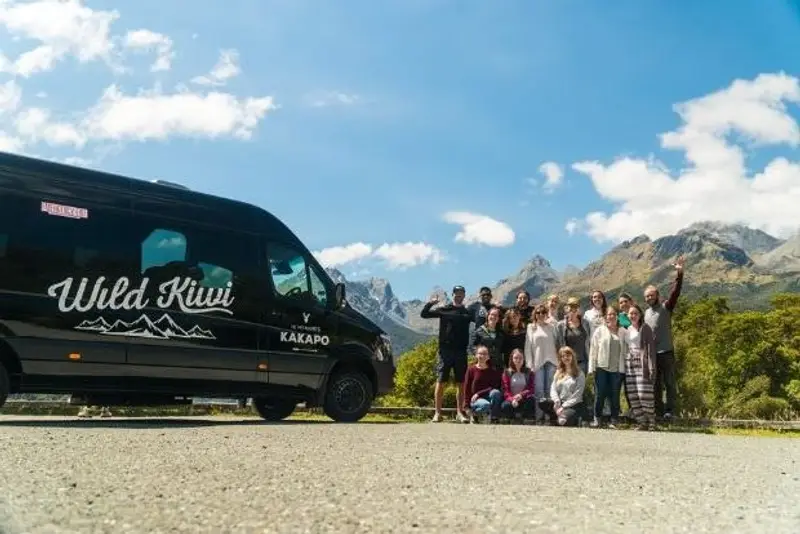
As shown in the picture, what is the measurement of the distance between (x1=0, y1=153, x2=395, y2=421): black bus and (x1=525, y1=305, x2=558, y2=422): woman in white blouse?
2606 millimetres

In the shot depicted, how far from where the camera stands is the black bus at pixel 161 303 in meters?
9.14

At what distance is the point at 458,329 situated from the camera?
13.2 meters

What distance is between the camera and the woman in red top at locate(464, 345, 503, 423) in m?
12.9

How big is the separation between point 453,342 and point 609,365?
259 centimetres

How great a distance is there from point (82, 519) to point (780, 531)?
337 centimetres

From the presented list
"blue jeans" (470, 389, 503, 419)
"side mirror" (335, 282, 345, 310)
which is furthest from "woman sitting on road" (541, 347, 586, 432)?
"side mirror" (335, 282, 345, 310)

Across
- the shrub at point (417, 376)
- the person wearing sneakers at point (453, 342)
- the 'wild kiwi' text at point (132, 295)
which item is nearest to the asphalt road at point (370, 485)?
the 'wild kiwi' text at point (132, 295)

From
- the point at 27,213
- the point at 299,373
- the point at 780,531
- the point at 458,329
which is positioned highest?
the point at 27,213

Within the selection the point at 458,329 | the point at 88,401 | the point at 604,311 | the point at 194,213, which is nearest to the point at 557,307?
the point at 604,311

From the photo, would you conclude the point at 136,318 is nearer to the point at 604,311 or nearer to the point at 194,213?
the point at 194,213

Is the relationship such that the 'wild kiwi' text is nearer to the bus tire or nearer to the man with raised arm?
the bus tire

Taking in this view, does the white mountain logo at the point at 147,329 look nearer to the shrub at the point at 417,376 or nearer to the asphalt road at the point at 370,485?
the asphalt road at the point at 370,485

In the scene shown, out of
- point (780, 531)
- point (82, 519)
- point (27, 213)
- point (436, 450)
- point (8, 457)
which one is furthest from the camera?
point (27, 213)

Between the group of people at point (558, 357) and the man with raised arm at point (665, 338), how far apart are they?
2 cm
